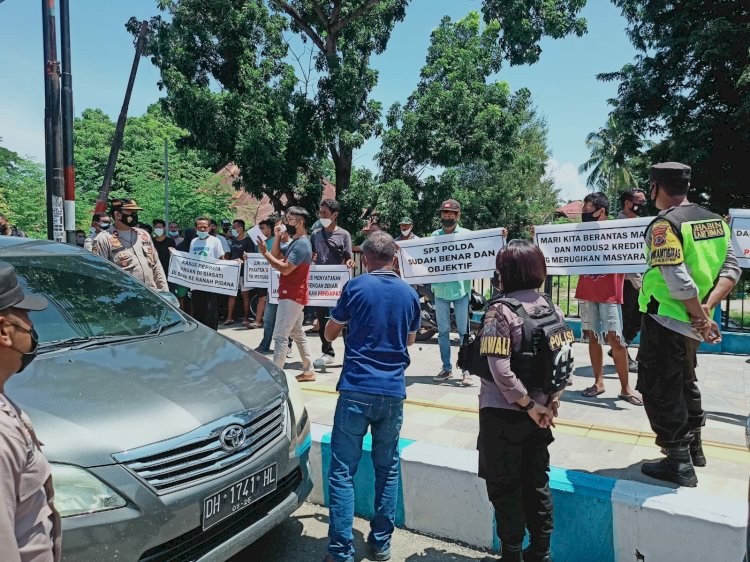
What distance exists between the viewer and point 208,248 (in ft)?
30.6

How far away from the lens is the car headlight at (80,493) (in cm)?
225

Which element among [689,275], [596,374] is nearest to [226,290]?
[596,374]

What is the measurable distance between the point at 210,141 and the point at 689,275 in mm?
11325

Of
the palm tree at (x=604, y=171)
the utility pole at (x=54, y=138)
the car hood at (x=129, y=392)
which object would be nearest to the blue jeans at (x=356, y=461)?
the car hood at (x=129, y=392)

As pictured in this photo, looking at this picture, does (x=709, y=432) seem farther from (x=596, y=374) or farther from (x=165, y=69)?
(x=165, y=69)

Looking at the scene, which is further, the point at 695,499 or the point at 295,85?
the point at 295,85

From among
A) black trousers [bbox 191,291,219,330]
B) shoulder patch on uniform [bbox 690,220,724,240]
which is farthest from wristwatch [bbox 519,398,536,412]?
black trousers [bbox 191,291,219,330]

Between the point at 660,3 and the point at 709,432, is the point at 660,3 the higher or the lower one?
the higher one

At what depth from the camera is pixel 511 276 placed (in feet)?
9.27

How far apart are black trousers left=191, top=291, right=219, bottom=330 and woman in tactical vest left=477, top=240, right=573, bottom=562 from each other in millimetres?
6924

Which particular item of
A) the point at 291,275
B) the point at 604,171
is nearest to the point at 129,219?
the point at 291,275

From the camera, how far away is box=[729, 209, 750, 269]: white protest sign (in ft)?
22.4

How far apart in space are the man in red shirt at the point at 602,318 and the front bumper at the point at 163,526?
147 inches

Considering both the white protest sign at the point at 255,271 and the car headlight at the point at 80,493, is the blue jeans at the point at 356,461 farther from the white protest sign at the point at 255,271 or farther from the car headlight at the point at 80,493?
the white protest sign at the point at 255,271
